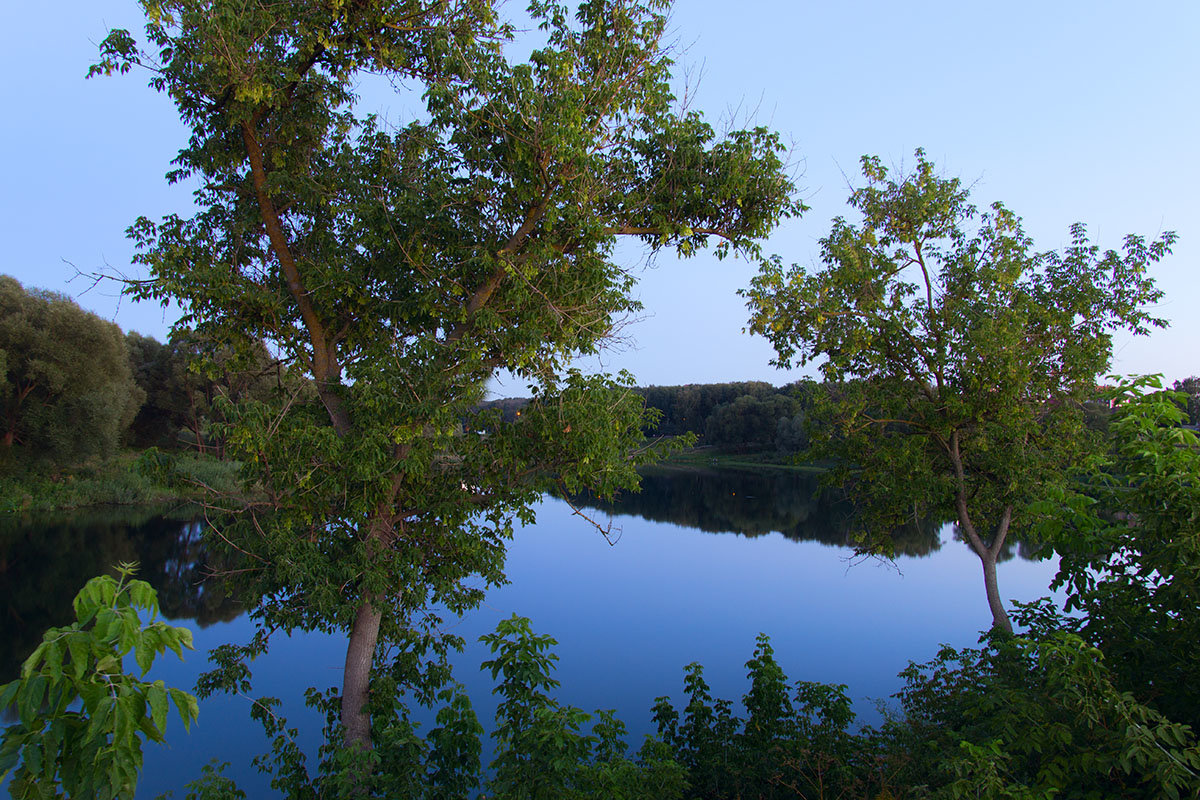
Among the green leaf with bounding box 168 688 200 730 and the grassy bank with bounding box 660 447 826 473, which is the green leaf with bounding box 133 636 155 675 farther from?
the grassy bank with bounding box 660 447 826 473

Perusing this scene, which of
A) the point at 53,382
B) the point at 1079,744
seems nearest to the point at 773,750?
the point at 1079,744

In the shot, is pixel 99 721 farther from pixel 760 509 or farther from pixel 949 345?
pixel 760 509

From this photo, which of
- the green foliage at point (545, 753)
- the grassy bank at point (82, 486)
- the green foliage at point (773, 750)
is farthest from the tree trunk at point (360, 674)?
the grassy bank at point (82, 486)

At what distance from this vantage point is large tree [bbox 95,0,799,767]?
5.69 metres

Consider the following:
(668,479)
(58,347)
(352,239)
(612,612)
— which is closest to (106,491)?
(58,347)

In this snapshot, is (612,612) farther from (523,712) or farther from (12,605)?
(12,605)

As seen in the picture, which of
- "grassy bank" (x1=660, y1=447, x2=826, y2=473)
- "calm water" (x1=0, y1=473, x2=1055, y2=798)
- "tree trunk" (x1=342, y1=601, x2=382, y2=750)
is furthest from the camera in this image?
"grassy bank" (x1=660, y1=447, x2=826, y2=473)

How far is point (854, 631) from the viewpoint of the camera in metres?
14.9

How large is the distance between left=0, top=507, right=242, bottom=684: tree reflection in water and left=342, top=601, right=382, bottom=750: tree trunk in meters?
5.00

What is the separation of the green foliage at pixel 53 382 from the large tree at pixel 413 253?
24309 millimetres

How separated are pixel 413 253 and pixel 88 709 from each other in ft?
16.7

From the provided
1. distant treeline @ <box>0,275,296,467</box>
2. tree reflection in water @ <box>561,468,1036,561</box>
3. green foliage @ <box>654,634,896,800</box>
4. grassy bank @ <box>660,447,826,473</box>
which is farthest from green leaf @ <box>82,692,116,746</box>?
grassy bank @ <box>660,447,826,473</box>

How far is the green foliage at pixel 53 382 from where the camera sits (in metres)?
24.5

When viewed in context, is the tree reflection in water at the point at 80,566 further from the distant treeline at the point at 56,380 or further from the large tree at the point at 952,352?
the large tree at the point at 952,352
